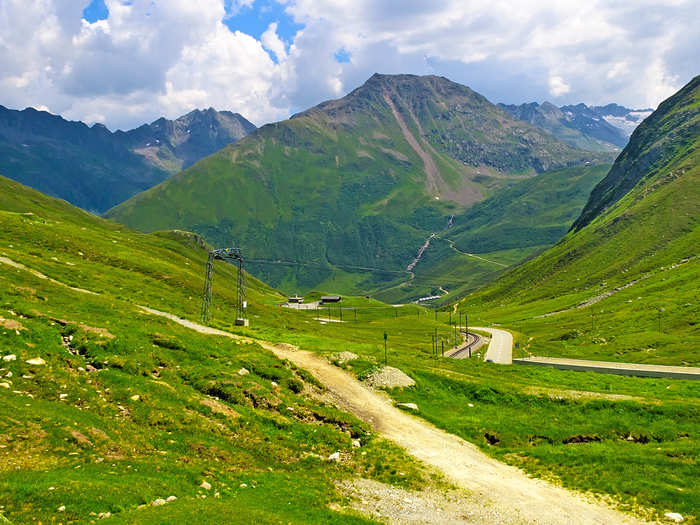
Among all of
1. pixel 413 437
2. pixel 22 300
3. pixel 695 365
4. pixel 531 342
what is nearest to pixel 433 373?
pixel 413 437

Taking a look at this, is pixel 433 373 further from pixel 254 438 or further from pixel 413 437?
pixel 254 438

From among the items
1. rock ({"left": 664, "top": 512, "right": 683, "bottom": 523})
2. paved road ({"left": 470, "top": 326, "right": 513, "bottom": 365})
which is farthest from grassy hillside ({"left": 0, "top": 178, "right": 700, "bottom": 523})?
paved road ({"left": 470, "top": 326, "right": 513, "bottom": 365})

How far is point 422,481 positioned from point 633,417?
2353cm

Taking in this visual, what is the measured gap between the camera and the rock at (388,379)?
4878cm

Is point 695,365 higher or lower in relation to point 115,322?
lower

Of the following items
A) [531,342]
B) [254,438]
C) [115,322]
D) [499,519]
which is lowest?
[531,342]

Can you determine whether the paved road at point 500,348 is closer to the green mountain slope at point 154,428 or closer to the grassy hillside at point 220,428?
the grassy hillside at point 220,428

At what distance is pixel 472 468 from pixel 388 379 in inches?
665

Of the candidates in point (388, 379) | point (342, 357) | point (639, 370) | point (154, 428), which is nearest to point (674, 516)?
point (388, 379)

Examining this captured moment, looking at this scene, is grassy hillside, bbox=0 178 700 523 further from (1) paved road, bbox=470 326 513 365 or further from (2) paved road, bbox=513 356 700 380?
(1) paved road, bbox=470 326 513 365

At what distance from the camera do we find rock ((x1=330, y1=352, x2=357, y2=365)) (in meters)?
53.8

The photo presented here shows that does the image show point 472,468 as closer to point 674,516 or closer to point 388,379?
point 674,516

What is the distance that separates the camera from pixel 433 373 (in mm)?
54219

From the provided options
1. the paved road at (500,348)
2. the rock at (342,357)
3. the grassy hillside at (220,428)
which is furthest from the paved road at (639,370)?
the rock at (342,357)
